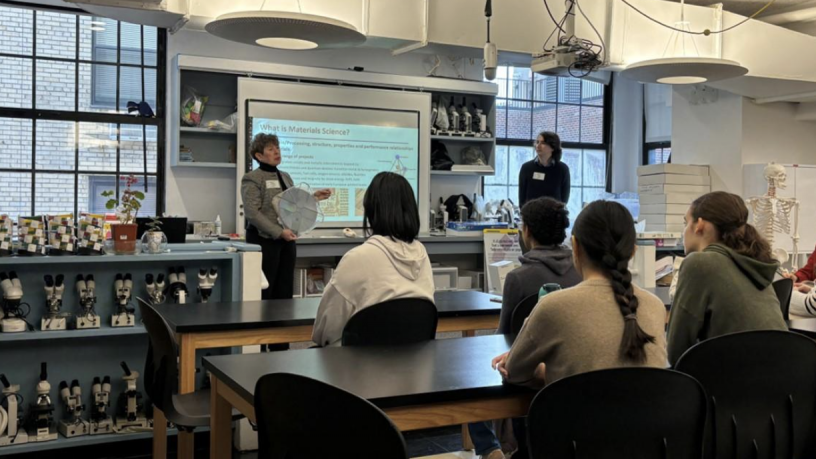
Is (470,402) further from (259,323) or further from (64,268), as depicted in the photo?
(64,268)

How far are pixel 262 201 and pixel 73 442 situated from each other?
1.86 metres

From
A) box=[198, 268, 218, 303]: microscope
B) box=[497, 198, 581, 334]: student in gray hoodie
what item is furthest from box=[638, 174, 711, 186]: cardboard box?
box=[198, 268, 218, 303]: microscope

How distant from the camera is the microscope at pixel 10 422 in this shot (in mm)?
3322

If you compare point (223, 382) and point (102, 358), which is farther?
point (102, 358)

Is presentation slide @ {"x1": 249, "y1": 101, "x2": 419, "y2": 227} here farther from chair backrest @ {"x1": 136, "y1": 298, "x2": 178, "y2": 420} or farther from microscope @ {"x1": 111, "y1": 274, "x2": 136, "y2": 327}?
chair backrest @ {"x1": 136, "y1": 298, "x2": 178, "y2": 420}

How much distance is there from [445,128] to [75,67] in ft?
10.7

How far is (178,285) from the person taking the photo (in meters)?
3.78

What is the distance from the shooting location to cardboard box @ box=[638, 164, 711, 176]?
696cm

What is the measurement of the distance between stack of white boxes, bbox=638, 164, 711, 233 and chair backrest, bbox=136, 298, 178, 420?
5.26 metres

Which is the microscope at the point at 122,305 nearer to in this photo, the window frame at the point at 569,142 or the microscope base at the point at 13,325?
the microscope base at the point at 13,325

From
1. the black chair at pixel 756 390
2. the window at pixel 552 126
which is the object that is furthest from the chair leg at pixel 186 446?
the window at pixel 552 126

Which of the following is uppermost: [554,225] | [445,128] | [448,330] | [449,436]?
[445,128]

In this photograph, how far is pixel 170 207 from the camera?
6.32 meters

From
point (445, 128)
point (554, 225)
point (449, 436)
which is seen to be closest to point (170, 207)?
point (445, 128)
